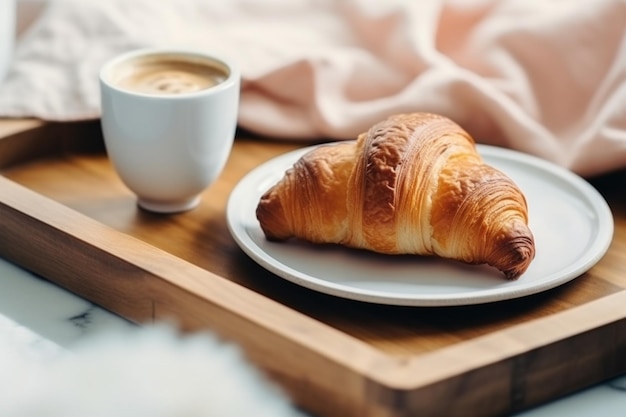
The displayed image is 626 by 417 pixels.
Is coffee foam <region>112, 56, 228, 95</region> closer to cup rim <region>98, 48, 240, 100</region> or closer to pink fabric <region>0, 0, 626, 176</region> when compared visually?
cup rim <region>98, 48, 240, 100</region>

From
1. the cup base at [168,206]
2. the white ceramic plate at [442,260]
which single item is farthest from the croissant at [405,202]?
the cup base at [168,206]

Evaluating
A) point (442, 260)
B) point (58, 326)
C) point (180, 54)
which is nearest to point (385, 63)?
point (180, 54)

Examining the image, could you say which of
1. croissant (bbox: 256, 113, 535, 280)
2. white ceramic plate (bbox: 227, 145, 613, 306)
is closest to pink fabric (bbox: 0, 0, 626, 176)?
white ceramic plate (bbox: 227, 145, 613, 306)

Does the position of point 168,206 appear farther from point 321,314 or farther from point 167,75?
point 321,314

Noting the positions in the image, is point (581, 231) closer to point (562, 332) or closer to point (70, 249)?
point (562, 332)

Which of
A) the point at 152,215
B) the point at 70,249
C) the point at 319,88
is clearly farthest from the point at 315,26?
the point at 70,249

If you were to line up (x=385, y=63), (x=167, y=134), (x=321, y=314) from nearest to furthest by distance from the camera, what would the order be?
1. (x=321, y=314)
2. (x=167, y=134)
3. (x=385, y=63)
